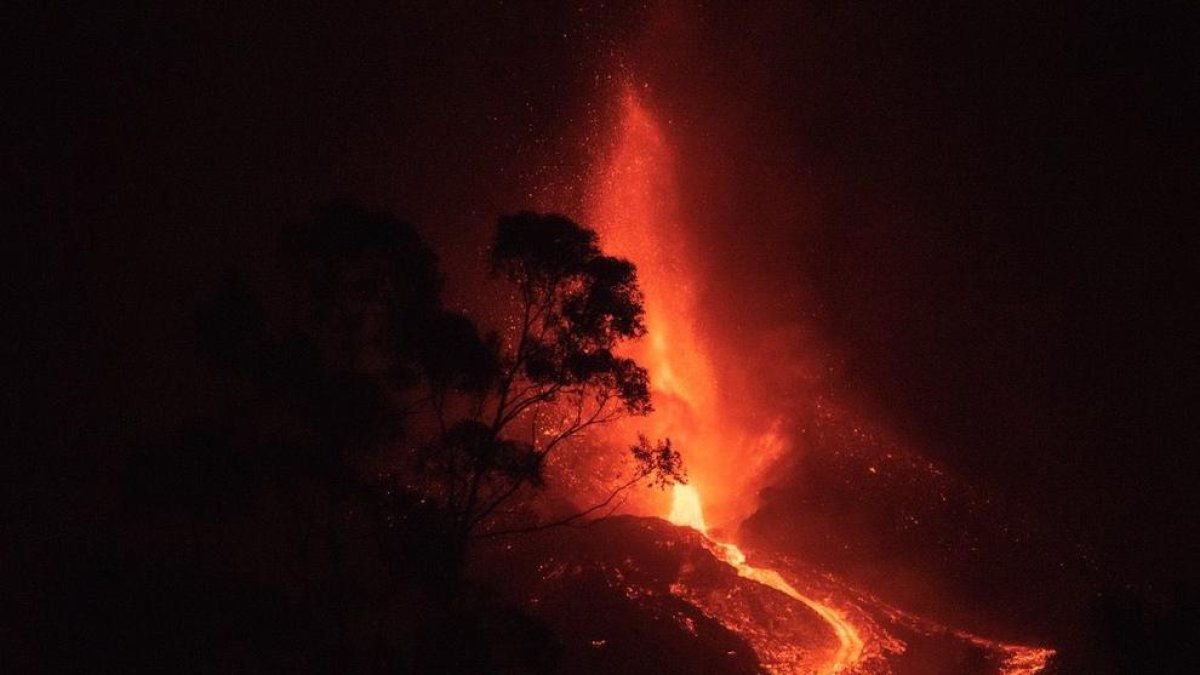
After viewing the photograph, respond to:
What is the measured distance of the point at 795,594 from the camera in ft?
122

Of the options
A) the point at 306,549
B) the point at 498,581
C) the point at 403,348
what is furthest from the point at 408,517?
the point at 498,581

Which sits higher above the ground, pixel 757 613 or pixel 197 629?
pixel 757 613

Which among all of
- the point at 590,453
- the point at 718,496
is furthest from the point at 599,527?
the point at 718,496

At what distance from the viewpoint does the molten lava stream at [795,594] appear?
100ft

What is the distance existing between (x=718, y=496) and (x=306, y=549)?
49.9 metres

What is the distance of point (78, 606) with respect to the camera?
49.6ft

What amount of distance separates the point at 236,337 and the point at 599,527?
78.5 feet

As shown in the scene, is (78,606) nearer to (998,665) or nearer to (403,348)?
(403,348)

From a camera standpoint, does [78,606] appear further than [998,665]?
No

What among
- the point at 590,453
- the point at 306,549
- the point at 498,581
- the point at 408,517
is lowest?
the point at 306,549

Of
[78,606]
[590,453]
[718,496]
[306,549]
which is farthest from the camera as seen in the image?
[718,496]

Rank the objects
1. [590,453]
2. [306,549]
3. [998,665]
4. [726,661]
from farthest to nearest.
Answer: [590,453], [998,665], [726,661], [306,549]

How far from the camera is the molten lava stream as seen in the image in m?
30.6

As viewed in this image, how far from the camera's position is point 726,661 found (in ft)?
90.2
